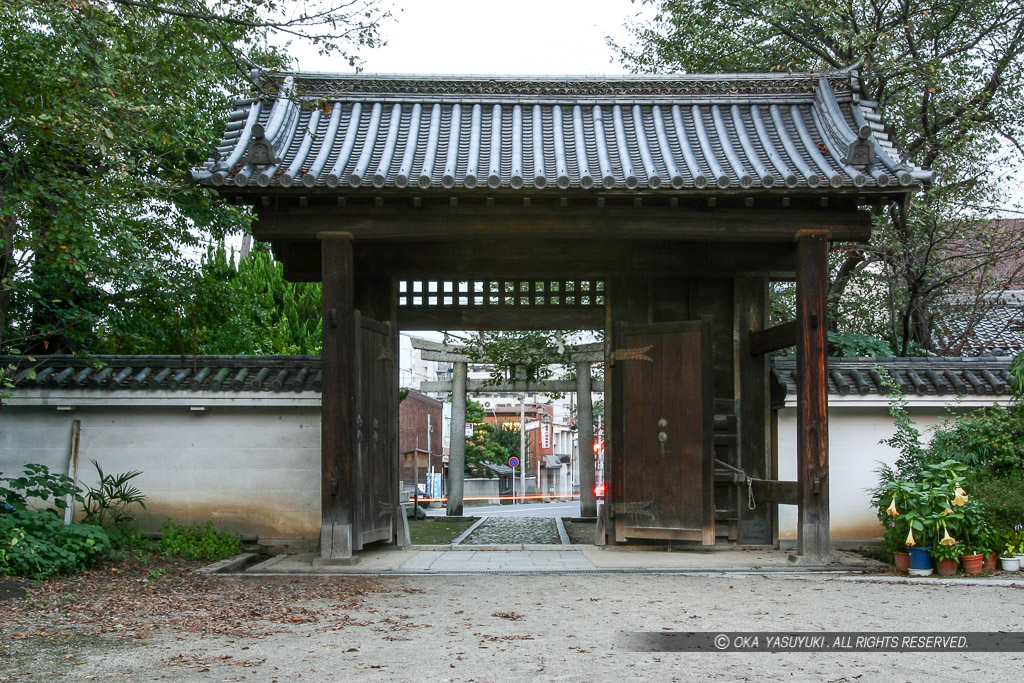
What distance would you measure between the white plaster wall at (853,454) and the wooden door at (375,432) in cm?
448

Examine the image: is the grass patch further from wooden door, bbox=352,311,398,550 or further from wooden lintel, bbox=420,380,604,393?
wooden lintel, bbox=420,380,604,393

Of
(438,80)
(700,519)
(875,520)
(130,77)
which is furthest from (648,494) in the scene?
(130,77)

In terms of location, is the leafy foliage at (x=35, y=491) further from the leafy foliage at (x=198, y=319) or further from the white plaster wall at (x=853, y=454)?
the white plaster wall at (x=853, y=454)

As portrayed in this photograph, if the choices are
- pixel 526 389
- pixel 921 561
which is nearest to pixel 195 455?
pixel 921 561

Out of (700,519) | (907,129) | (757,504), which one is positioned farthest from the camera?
(907,129)

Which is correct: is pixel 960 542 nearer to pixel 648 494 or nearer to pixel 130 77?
pixel 648 494

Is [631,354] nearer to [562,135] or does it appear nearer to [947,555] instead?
[562,135]

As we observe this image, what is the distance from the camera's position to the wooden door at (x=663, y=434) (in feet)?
30.4

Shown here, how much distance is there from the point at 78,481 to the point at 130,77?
505cm

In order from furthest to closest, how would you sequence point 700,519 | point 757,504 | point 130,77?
1. point 757,504
2. point 700,519
3. point 130,77

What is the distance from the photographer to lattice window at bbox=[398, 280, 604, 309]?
10820 millimetres

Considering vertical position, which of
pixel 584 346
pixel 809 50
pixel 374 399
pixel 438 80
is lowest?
pixel 374 399

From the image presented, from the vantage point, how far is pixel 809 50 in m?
14.4

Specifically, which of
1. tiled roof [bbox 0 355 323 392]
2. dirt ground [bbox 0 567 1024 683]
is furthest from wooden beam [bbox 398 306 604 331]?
dirt ground [bbox 0 567 1024 683]
